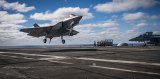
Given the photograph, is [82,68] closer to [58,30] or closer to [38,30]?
[58,30]

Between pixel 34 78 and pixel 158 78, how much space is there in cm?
525

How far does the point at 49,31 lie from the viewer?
41.3 metres

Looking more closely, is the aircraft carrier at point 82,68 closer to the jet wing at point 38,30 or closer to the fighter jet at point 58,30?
the fighter jet at point 58,30

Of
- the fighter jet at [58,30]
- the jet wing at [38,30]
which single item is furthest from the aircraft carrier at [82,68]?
the jet wing at [38,30]

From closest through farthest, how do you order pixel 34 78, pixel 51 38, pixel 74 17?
pixel 34 78 → pixel 74 17 → pixel 51 38

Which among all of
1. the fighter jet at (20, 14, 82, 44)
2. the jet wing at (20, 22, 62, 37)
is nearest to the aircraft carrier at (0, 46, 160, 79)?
the fighter jet at (20, 14, 82, 44)

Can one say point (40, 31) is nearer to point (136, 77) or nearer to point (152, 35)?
point (136, 77)

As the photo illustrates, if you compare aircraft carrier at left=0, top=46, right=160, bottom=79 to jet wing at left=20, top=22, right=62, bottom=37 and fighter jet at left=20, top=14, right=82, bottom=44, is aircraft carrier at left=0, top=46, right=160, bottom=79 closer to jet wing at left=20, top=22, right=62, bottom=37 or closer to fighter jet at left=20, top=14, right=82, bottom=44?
fighter jet at left=20, top=14, right=82, bottom=44

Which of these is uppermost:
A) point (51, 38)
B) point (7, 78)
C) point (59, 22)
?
point (59, 22)

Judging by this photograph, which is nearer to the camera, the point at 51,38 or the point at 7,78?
the point at 7,78

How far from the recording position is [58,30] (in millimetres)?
38688

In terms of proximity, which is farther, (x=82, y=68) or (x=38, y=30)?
(x=38, y=30)

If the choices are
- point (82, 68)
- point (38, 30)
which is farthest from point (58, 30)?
point (82, 68)

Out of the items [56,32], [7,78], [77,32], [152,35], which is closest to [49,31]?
A: [56,32]
